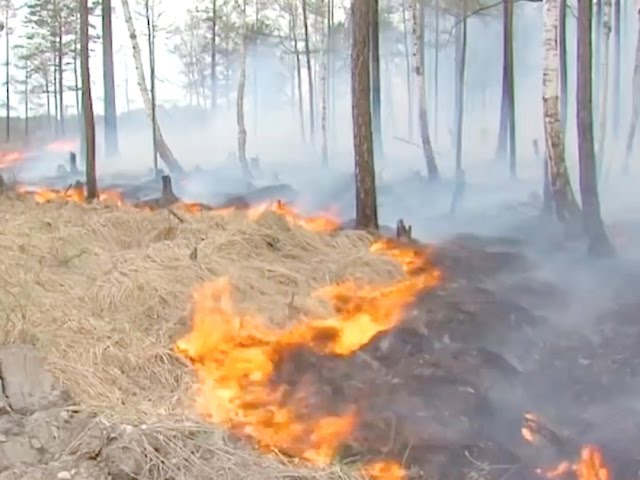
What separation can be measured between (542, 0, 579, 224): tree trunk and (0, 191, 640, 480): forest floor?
131cm

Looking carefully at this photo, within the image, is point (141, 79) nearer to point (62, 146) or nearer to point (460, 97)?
point (460, 97)

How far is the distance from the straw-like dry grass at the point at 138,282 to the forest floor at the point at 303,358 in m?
0.02

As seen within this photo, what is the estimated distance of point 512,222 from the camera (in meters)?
10.8

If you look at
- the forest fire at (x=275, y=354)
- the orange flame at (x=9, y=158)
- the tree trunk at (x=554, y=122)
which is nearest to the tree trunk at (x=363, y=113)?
the forest fire at (x=275, y=354)

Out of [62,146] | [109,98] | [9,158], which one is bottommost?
[9,158]

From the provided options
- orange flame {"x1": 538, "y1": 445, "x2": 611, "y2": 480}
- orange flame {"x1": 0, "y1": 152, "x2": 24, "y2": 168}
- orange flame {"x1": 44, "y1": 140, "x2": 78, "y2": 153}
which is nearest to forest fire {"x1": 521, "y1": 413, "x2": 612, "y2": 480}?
orange flame {"x1": 538, "y1": 445, "x2": 611, "y2": 480}

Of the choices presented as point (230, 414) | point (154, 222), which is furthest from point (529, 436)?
point (154, 222)

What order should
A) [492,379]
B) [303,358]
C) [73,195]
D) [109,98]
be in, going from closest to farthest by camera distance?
1. [492,379]
2. [303,358]
3. [73,195]
4. [109,98]

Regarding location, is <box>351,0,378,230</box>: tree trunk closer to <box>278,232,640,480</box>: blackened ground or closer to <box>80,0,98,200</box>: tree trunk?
<box>278,232,640,480</box>: blackened ground

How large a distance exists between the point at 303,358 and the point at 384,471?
1442 millimetres

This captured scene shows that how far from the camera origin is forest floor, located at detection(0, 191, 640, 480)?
135 inches

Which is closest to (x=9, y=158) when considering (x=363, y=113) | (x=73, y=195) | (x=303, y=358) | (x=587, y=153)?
(x=73, y=195)

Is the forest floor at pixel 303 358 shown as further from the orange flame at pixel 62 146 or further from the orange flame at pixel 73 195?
the orange flame at pixel 62 146

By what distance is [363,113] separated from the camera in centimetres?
876
